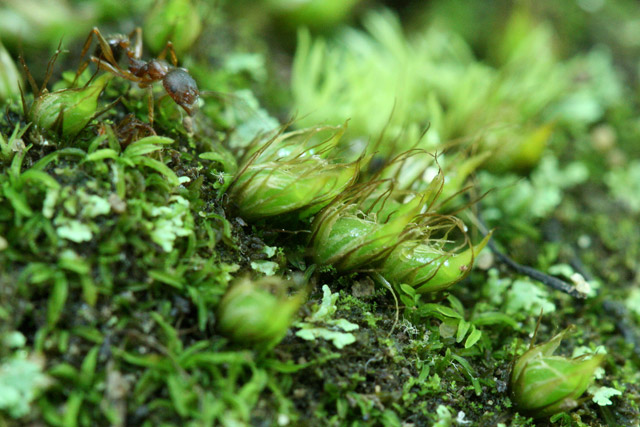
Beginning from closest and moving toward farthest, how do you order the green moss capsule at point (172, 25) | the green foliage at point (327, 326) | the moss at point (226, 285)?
1. the moss at point (226, 285)
2. the green foliage at point (327, 326)
3. the green moss capsule at point (172, 25)

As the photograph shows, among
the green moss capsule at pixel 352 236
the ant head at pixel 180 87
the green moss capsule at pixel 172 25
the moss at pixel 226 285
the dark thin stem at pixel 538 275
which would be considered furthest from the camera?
the green moss capsule at pixel 172 25

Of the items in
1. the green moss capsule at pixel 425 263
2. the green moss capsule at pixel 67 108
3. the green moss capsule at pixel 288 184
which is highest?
the green moss capsule at pixel 67 108

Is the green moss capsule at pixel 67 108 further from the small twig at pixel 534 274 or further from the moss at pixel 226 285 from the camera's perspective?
the small twig at pixel 534 274

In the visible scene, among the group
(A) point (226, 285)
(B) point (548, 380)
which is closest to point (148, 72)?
(A) point (226, 285)

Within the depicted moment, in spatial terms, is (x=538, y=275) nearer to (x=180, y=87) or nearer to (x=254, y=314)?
(x=254, y=314)

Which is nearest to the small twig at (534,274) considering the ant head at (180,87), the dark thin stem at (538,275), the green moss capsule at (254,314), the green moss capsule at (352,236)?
the dark thin stem at (538,275)

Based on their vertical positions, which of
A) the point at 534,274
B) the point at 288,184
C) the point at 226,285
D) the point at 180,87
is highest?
the point at 180,87
